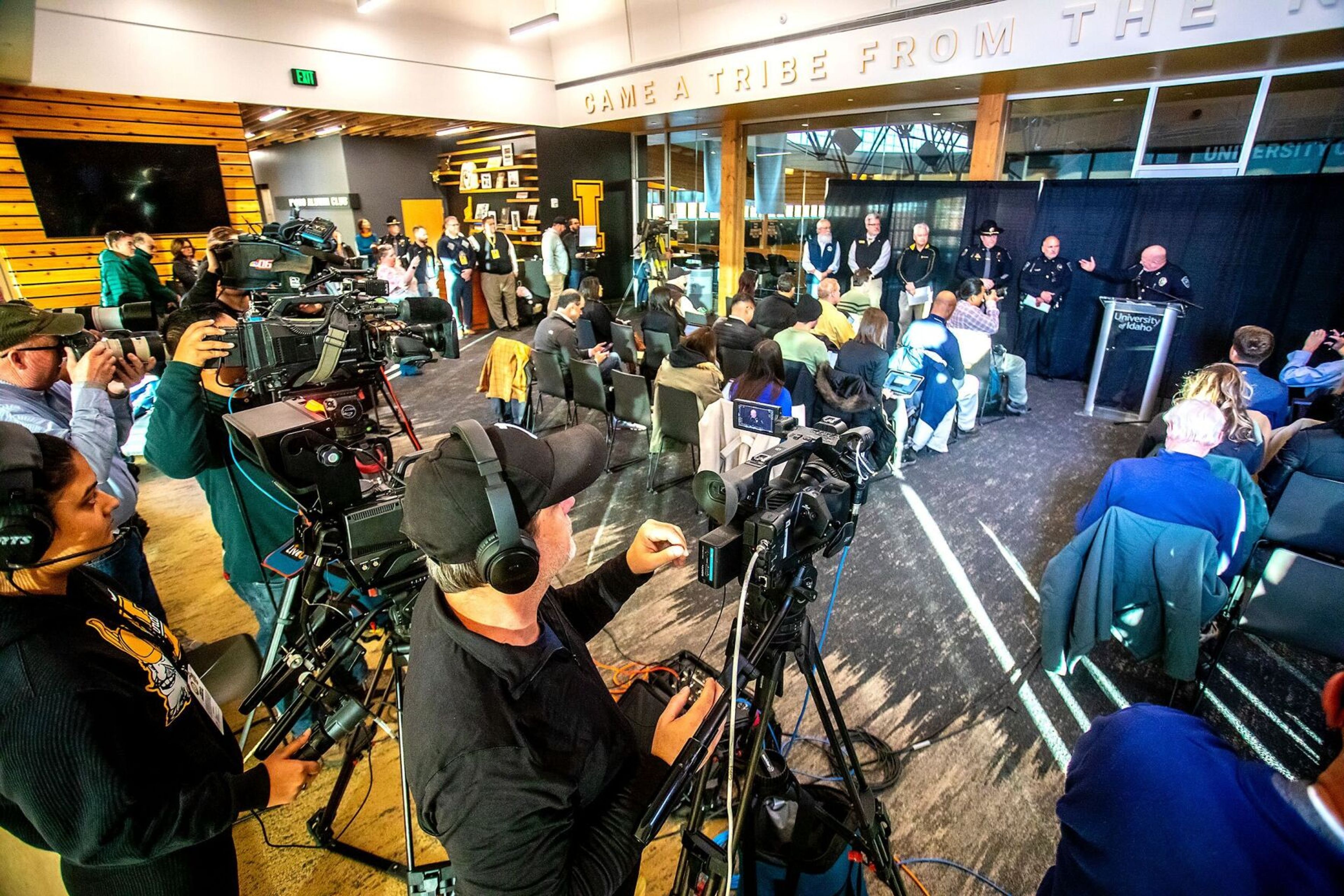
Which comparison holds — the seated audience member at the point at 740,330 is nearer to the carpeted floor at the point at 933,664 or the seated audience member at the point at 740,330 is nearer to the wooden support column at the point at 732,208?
the carpeted floor at the point at 933,664

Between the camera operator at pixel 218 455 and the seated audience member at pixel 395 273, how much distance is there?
18.4ft

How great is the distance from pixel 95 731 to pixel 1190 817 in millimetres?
1616

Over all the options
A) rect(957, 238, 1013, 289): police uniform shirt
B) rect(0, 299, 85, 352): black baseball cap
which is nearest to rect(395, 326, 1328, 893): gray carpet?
rect(0, 299, 85, 352): black baseball cap

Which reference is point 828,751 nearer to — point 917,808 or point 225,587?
point 917,808

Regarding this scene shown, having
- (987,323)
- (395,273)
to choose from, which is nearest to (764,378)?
(987,323)

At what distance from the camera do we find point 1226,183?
5.74m

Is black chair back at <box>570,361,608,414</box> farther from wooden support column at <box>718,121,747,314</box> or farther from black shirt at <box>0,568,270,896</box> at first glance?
wooden support column at <box>718,121,747,314</box>

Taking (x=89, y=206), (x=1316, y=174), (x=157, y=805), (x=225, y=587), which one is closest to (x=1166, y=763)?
(x=157, y=805)

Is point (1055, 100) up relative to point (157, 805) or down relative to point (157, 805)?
up

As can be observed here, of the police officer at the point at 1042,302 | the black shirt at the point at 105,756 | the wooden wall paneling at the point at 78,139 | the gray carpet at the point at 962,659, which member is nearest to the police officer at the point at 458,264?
the wooden wall paneling at the point at 78,139

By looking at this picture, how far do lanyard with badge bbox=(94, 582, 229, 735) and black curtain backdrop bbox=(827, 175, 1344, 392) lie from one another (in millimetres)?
8059

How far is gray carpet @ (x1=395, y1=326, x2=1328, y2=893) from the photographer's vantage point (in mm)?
2014

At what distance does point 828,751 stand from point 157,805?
1.96m

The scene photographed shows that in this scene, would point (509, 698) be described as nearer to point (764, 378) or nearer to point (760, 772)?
point (760, 772)
